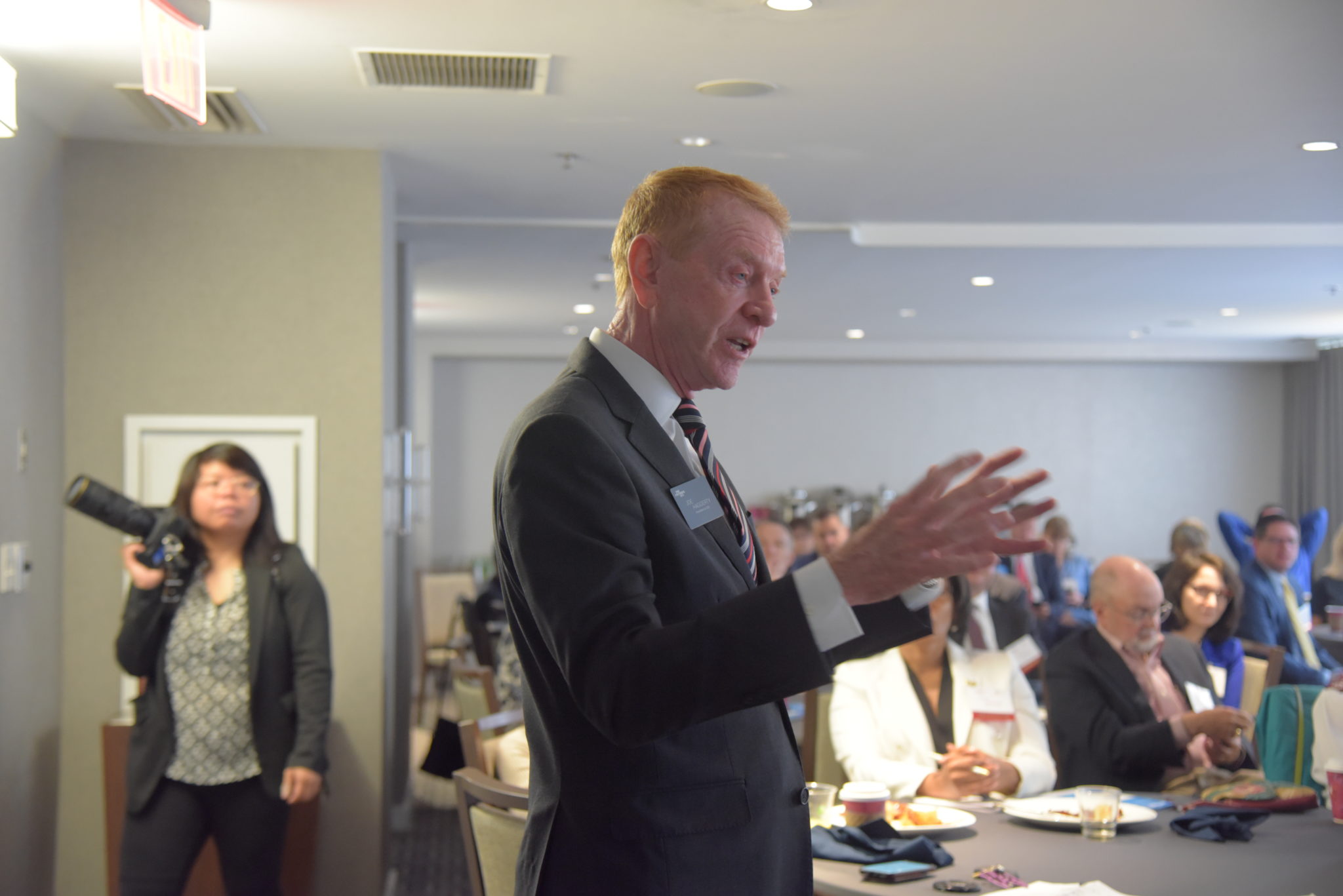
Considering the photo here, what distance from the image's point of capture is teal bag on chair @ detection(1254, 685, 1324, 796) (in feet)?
10.2

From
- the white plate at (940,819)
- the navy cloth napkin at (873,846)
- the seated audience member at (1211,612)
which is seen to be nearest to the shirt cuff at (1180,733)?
the white plate at (940,819)

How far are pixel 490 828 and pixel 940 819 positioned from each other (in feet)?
3.15

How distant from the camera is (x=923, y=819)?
258cm

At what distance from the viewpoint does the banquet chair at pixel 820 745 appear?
356cm

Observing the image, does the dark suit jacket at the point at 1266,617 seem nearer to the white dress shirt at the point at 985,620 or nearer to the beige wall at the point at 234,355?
the white dress shirt at the point at 985,620

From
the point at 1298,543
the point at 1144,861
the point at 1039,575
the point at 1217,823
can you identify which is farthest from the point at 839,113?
the point at 1039,575

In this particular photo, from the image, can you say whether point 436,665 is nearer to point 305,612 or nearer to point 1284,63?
point 305,612

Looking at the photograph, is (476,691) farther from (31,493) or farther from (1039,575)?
(1039,575)

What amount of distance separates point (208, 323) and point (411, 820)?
309cm

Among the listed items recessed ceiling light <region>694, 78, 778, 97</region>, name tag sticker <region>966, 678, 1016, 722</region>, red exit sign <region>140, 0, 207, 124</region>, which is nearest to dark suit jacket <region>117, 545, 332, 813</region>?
red exit sign <region>140, 0, 207, 124</region>

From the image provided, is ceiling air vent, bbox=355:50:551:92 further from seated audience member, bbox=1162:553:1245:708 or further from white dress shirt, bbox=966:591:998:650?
seated audience member, bbox=1162:553:1245:708

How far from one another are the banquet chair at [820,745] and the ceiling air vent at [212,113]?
2.69 m

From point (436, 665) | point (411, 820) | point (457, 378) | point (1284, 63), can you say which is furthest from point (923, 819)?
point (457, 378)

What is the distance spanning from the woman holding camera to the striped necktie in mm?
2363
